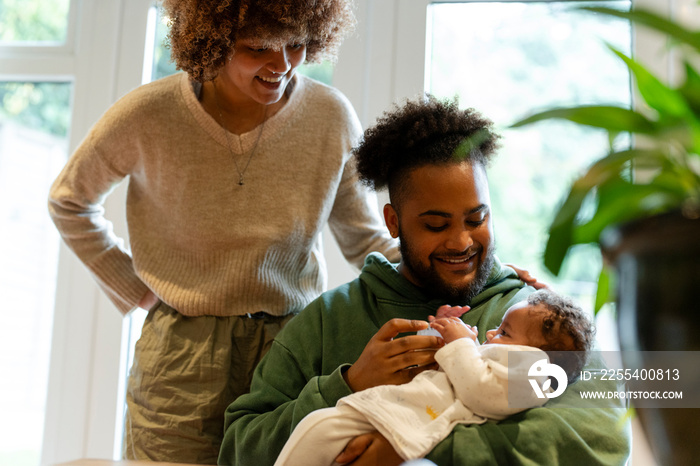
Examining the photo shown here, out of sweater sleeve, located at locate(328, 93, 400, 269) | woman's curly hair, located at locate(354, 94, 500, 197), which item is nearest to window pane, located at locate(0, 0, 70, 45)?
sweater sleeve, located at locate(328, 93, 400, 269)

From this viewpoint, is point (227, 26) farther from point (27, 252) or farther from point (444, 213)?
point (27, 252)

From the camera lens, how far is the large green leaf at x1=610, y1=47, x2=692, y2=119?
0.67 meters

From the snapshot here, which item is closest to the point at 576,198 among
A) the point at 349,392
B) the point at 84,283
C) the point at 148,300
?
the point at 349,392

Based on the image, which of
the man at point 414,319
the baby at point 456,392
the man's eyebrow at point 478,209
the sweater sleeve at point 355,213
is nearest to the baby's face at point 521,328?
the baby at point 456,392

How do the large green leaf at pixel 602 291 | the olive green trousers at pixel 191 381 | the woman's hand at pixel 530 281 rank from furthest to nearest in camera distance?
the olive green trousers at pixel 191 381
the woman's hand at pixel 530 281
the large green leaf at pixel 602 291

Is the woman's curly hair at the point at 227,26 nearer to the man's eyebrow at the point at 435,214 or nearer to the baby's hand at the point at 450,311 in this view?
the man's eyebrow at the point at 435,214

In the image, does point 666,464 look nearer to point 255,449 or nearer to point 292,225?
point 255,449

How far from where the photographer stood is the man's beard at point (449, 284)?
1.49 metres

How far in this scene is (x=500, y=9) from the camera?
7.47ft

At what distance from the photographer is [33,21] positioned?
2.59 m

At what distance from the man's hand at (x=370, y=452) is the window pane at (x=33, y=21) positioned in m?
1.97

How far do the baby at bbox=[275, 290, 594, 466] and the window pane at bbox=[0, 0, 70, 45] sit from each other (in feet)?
6.33

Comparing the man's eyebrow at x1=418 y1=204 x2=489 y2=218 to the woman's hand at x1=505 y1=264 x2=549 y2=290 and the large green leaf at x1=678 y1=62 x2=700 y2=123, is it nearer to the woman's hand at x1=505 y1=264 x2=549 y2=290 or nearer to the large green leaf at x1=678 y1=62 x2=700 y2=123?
the woman's hand at x1=505 y1=264 x2=549 y2=290

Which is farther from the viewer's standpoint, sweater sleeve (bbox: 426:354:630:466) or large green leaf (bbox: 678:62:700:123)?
sweater sleeve (bbox: 426:354:630:466)
